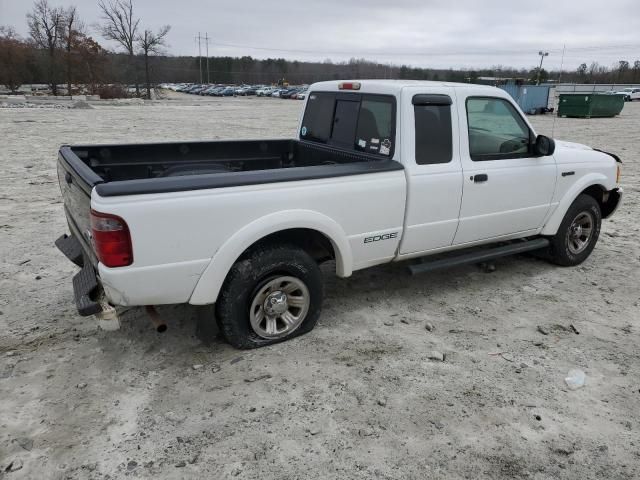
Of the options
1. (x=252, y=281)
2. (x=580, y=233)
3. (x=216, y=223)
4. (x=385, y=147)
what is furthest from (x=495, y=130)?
(x=216, y=223)

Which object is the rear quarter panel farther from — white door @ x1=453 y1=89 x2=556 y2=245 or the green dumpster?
the green dumpster

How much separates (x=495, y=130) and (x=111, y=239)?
11.9ft

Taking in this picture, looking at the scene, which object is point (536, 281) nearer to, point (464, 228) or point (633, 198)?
point (464, 228)

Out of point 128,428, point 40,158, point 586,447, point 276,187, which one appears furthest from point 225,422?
point 40,158

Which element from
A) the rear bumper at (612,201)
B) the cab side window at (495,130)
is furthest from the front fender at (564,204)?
the cab side window at (495,130)

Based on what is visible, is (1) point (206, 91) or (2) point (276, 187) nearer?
(2) point (276, 187)

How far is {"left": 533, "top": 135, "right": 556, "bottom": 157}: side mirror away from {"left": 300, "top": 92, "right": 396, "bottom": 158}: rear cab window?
5.37 ft

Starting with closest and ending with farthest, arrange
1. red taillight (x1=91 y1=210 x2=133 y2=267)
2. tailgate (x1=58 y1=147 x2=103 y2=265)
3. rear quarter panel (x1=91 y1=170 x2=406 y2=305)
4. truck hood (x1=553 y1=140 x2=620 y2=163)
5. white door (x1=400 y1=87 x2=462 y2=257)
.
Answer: red taillight (x1=91 y1=210 x2=133 y2=267) → rear quarter panel (x1=91 y1=170 x2=406 y2=305) → tailgate (x1=58 y1=147 x2=103 y2=265) → white door (x1=400 y1=87 x2=462 y2=257) → truck hood (x1=553 y1=140 x2=620 y2=163)

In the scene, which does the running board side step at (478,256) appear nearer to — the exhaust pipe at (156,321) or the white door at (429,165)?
the white door at (429,165)

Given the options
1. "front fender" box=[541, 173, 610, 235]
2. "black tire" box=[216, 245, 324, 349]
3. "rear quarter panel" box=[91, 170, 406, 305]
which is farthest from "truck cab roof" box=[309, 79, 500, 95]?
"black tire" box=[216, 245, 324, 349]

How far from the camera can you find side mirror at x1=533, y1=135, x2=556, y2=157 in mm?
4734

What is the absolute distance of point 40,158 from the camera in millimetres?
11984

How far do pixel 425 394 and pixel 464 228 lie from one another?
1.80 meters

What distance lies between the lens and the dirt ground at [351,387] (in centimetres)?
278
